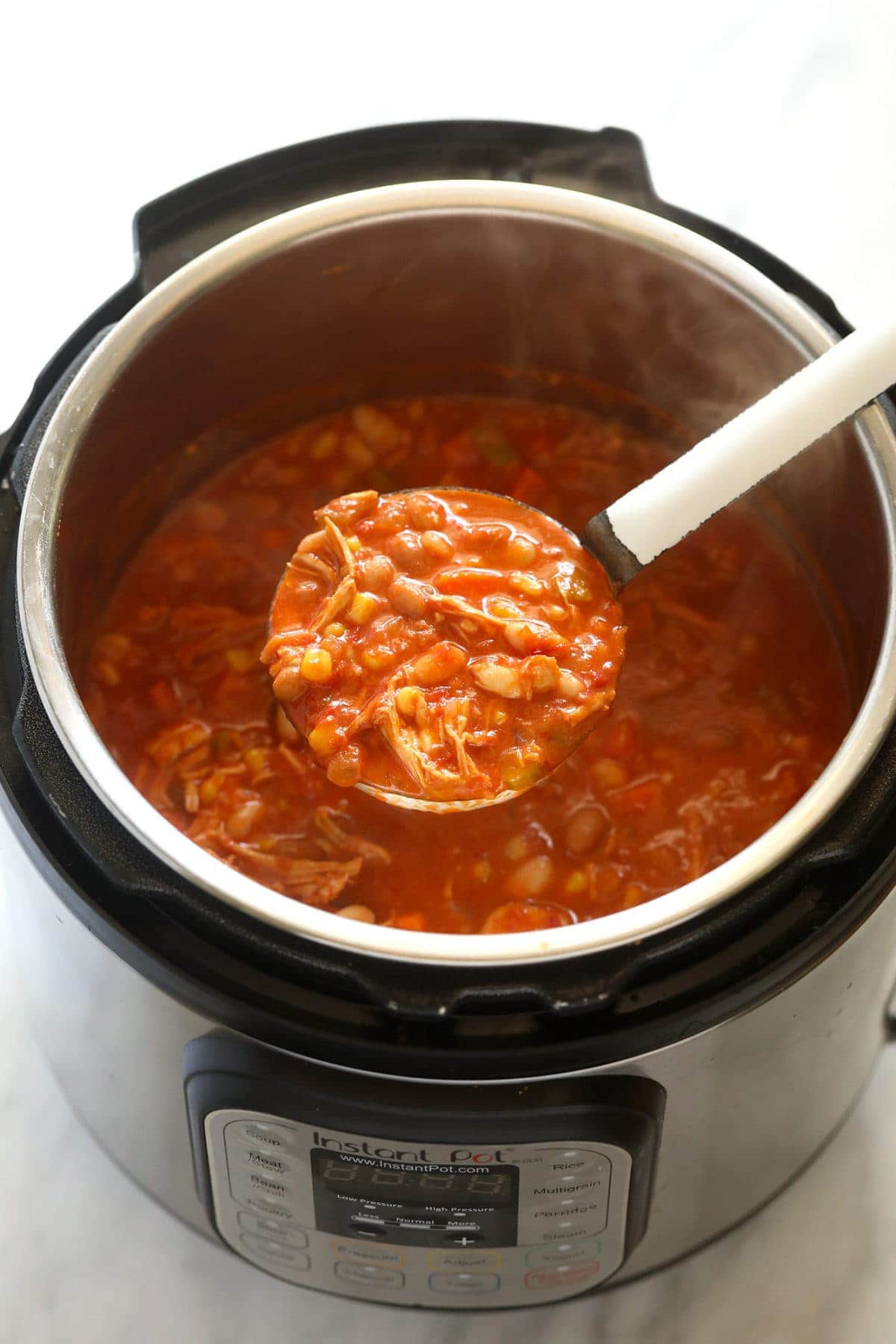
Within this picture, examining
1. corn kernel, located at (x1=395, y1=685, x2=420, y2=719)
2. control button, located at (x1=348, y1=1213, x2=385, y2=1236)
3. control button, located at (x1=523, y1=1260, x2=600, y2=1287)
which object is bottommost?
control button, located at (x1=523, y1=1260, x2=600, y2=1287)

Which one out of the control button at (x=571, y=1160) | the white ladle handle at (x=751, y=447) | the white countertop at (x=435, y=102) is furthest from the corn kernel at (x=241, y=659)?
the control button at (x=571, y=1160)

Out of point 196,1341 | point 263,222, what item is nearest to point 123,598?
point 263,222

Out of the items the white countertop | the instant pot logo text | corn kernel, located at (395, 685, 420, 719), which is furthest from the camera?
the white countertop

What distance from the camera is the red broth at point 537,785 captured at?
7.79 feet

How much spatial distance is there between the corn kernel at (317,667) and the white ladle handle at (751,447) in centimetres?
46

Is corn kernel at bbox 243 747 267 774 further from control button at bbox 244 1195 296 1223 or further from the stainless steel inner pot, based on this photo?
control button at bbox 244 1195 296 1223

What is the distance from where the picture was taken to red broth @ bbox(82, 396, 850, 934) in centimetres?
237

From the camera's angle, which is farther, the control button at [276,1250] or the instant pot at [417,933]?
the control button at [276,1250]

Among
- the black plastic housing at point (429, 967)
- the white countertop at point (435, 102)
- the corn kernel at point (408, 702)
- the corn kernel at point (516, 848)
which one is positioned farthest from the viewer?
the white countertop at point (435, 102)

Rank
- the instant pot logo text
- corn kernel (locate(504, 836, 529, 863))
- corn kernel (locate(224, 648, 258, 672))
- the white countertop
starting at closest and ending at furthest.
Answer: the instant pot logo text
corn kernel (locate(504, 836, 529, 863))
corn kernel (locate(224, 648, 258, 672))
the white countertop

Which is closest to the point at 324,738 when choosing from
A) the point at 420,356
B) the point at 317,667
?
the point at 317,667

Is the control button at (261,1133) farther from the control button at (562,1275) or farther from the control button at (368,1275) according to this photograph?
the control button at (562,1275)

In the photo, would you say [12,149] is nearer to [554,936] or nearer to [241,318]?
[241,318]

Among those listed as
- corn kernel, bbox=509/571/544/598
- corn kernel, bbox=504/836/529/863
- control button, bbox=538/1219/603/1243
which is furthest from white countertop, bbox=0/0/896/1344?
control button, bbox=538/1219/603/1243
